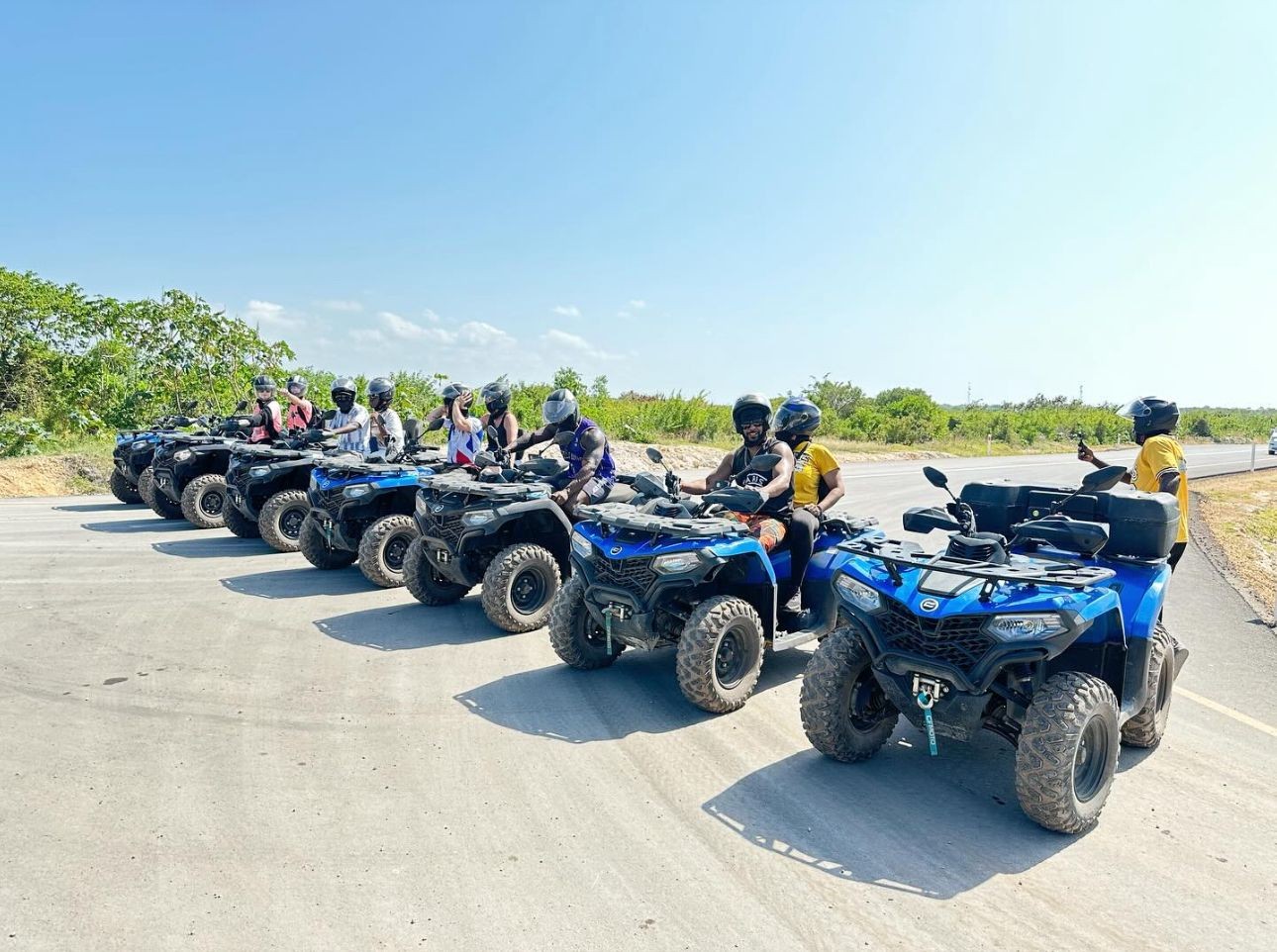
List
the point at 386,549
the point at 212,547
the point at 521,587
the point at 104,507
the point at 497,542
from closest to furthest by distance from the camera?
the point at 521,587, the point at 497,542, the point at 386,549, the point at 212,547, the point at 104,507

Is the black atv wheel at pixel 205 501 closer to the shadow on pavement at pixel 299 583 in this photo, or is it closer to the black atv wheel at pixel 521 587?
the shadow on pavement at pixel 299 583

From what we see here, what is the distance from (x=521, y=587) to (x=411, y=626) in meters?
0.97

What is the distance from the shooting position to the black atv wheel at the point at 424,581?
25.2 ft

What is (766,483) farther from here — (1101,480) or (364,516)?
(364,516)

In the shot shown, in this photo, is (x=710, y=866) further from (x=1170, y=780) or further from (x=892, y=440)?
(x=892, y=440)

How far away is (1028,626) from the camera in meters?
3.74

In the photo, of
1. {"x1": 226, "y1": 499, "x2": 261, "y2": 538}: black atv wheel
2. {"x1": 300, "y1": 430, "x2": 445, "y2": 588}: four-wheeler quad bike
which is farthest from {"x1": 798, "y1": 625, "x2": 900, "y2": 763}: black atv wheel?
{"x1": 226, "y1": 499, "x2": 261, "y2": 538}: black atv wheel

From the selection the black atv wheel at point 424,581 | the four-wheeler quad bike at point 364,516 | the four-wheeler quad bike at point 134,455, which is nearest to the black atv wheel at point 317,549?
the four-wheeler quad bike at point 364,516

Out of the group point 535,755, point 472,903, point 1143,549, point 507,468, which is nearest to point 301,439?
point 507,468

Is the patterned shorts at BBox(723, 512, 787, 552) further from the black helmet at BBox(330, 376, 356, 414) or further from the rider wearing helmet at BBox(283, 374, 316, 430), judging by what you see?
the rider wearing helmet at BBox(283, 374, 316, 430)

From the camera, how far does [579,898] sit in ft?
10.9

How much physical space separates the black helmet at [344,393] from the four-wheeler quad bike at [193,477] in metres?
1.79

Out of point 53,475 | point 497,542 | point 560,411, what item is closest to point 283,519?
point 497,542

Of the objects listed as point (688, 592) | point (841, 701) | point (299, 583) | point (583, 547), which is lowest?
point (299, 583)
